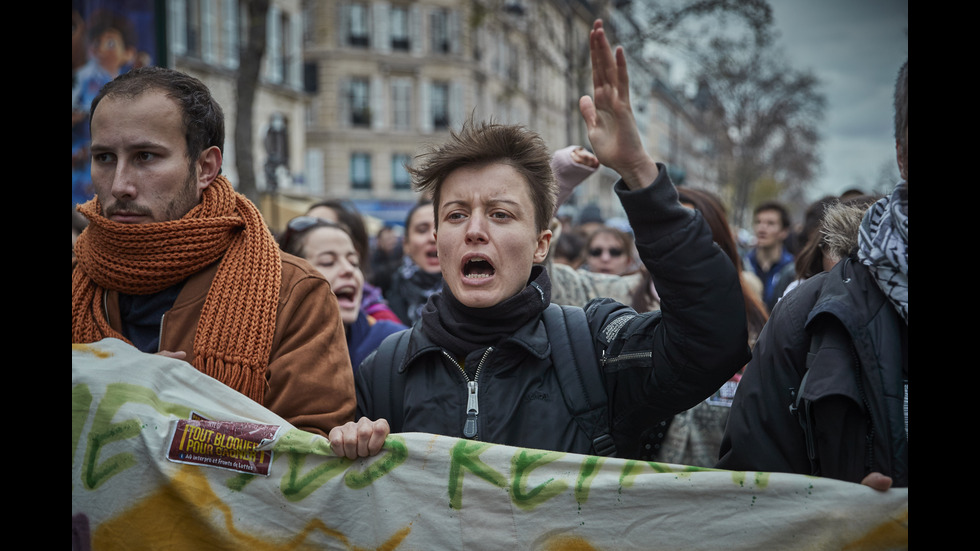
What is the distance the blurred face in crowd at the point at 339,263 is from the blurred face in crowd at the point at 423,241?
1.37m

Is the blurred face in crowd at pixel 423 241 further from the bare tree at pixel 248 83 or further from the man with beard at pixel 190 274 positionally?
the bare tree at pixel 248 83

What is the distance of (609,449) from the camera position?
220 centimetres

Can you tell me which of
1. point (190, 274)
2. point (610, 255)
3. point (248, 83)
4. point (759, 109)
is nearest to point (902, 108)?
point (190, 274)

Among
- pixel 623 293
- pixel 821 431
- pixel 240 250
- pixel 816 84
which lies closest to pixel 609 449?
pixel 821 431

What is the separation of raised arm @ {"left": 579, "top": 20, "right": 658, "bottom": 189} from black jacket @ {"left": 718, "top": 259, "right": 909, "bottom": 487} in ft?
1.68

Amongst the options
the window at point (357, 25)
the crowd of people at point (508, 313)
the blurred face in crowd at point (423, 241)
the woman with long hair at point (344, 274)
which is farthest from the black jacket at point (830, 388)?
the window at point (357, 25)

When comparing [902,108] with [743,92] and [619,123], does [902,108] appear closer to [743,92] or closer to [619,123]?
[619,123]

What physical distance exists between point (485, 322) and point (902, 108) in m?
1.14

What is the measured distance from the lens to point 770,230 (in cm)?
842

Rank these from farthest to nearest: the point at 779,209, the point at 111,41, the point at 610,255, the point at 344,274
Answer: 1. the point at 111,41
2. the point at 779,209
3. the point at 610,255
4. the point at 344,274

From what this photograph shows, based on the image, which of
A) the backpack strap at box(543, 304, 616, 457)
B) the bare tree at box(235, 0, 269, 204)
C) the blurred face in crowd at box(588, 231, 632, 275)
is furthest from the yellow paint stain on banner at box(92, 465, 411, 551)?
the bare tree at box(235, 0, 269, 204)

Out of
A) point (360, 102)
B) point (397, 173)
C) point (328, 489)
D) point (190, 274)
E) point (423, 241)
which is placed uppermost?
point (360, 102)

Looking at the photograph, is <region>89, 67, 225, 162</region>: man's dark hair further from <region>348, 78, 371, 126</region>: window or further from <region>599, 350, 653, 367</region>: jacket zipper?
<region>348, 78, 371, 126</region>: window
